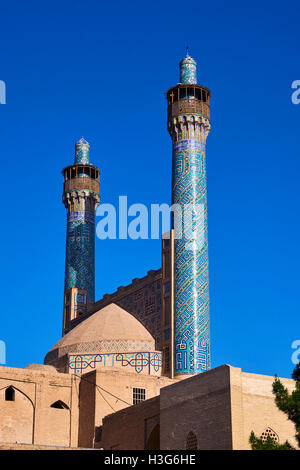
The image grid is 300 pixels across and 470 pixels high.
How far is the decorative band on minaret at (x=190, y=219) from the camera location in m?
22.5

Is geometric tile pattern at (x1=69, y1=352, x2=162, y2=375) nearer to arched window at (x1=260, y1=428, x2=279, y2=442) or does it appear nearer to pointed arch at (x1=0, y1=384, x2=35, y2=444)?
pointed arch at (x1=0, y1=384, x2=35, y2=444)

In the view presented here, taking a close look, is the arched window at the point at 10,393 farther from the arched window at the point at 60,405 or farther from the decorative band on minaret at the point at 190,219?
the decorative band on minaret at the point at 190,219

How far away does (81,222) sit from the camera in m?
30.5

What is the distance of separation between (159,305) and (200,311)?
1.87 metres

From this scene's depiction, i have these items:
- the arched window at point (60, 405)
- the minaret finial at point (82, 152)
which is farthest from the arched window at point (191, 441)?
the minaret finial at point (82, 152)

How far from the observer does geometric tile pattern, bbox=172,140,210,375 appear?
2245 cm

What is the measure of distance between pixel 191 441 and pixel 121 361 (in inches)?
239

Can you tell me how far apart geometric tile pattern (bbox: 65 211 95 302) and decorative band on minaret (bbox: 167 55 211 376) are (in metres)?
6.28

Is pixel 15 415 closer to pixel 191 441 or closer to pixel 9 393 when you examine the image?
pixel 9 393

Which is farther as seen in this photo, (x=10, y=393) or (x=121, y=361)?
(x=121, y=361)

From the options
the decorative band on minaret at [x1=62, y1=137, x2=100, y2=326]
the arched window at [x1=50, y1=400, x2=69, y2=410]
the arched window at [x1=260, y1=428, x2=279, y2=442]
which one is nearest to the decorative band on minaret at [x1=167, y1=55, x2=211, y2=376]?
the arched window at [x1=50, y1=400, x2=69, y2=410]

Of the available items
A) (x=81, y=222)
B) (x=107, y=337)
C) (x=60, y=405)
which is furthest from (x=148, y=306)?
(x=81, y=222)
